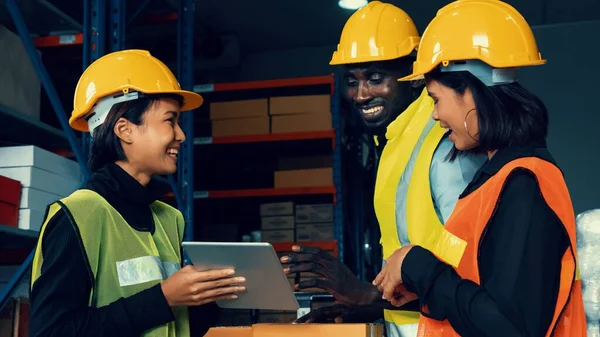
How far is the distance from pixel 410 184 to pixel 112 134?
37.2 inches

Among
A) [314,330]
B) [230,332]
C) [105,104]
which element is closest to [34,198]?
[105,104]

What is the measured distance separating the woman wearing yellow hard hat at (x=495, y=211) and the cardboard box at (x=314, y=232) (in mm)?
4385

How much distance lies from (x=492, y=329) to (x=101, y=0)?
3100mm

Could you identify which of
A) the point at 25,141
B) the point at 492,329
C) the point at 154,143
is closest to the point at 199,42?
the point at 25,141

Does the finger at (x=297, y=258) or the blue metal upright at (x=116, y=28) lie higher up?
the blue metal upright at (x=116, y=28)

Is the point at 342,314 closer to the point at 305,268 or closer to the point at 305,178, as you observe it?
the point at 305,268

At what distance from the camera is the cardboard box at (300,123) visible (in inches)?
246

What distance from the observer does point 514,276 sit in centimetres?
153

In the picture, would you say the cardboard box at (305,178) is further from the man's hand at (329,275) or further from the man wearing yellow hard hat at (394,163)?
the man's hand at (329,275)

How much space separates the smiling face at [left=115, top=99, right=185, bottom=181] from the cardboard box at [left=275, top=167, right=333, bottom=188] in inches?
155

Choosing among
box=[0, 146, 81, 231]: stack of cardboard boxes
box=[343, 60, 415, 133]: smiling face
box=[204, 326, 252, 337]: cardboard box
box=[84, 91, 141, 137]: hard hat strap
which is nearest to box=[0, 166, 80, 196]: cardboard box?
box=[0, 146, 81, 231]: stack of cardboard boxes

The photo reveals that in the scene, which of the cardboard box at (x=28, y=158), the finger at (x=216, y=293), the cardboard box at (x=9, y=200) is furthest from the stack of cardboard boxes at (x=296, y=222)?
the finger at (x=216, y=293)

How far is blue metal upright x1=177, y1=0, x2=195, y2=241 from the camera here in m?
5.27

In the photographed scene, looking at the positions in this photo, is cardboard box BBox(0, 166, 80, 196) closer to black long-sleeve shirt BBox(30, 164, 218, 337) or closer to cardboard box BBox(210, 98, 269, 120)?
black long-sleeve shirt BBox(30, 164, 218, 337)
